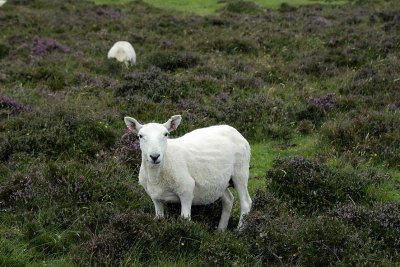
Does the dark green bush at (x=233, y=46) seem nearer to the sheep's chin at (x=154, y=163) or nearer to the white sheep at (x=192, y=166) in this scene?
the white sheep at (x=192, y=166)

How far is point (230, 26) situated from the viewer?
2441cm

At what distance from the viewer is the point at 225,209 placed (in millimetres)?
6730

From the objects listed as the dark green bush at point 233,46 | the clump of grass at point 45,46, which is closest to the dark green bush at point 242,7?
the dark green bush at point 233,46

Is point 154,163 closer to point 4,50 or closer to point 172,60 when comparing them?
point 172,60

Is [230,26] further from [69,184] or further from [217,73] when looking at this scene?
[69,184]

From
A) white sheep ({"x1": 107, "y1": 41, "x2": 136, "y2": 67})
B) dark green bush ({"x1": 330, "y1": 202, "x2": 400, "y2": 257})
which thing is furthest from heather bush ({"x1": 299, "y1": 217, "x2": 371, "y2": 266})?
white sheep ({"x1": 107, "y1": 41, "x2": 136, "y2": 67})

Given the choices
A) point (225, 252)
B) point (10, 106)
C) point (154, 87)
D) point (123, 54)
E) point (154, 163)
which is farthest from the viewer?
point (123, 54)

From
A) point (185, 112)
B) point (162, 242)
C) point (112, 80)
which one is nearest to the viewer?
point (162, 242)

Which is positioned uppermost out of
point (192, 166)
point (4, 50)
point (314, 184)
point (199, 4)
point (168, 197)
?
point (192, 166)

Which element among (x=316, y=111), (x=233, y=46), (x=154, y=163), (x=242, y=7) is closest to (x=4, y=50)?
(x=233, y=46)

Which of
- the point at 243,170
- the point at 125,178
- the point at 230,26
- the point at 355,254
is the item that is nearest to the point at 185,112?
the point at 125,178

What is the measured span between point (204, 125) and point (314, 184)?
3.54 metres

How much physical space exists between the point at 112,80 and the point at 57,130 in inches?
204

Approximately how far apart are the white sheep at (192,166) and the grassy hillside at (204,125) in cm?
29
